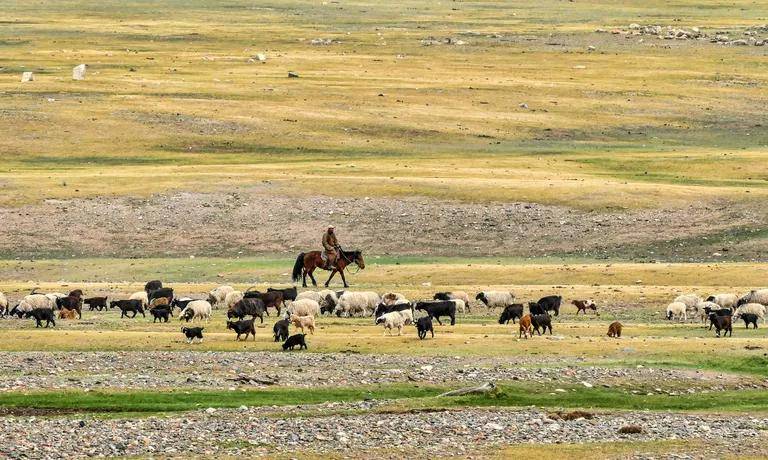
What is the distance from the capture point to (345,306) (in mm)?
48656

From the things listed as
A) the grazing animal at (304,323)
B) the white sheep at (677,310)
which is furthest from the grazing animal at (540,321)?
the grazing animal at (304,323)

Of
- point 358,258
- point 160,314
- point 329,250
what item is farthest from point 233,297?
point 358,258

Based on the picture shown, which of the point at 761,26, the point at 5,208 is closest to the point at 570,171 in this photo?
the point at 5,208

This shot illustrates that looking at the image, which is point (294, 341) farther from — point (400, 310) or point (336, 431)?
point (336, 431)

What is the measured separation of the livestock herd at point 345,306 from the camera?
44312 mm

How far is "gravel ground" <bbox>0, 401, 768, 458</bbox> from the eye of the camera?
28.4 metres

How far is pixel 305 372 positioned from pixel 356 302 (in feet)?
41.5

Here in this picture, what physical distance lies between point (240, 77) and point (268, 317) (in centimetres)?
7571

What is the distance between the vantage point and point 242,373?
3572cm

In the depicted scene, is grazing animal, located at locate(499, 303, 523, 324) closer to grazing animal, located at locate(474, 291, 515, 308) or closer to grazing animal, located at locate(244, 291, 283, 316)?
grazing animal, located at locate(474, 291, 515, 308)

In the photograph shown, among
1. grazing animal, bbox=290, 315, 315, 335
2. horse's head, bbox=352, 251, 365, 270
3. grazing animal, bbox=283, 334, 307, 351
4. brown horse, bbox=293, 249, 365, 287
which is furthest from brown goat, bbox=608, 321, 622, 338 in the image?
horse's head, bbox=352, 251, 365, 270

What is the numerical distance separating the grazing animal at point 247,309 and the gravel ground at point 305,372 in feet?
22.7

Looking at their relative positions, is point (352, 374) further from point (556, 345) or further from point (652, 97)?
point (652, 97)

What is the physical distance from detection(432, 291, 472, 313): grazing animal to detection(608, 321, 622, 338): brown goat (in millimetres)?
7693
